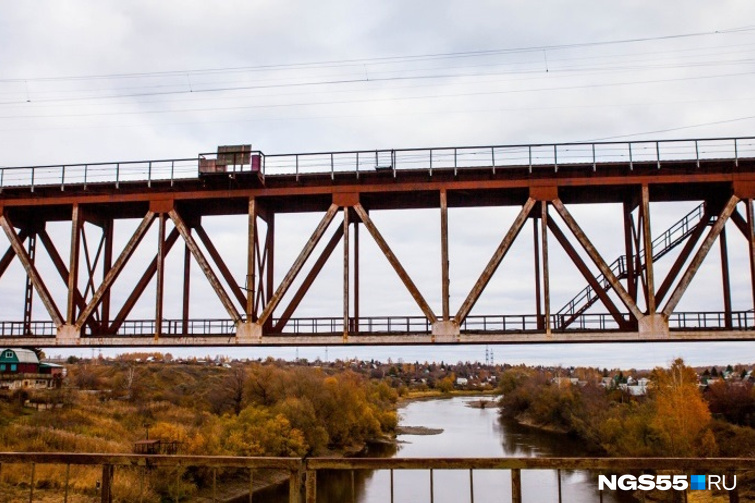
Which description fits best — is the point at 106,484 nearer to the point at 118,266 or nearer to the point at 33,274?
the point at 118,266

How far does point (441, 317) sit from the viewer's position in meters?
22.3

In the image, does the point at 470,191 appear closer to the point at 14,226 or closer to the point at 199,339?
the point at 199,339

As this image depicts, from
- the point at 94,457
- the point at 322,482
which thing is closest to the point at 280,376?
the point at 322,482

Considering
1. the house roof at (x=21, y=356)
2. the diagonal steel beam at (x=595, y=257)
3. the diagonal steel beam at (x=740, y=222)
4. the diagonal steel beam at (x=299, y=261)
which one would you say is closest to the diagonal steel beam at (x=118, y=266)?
the diagonal steel beam at (x=299, y=261)

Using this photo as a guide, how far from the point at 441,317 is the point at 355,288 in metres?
3.82

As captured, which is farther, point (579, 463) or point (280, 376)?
point (280, 376)

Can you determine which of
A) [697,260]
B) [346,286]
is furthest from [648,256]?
[346,286]

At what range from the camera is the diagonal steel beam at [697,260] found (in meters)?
21.5

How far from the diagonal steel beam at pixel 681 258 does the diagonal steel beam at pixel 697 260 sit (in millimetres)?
967

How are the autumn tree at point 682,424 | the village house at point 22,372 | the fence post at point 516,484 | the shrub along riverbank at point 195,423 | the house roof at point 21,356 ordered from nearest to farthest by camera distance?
the fence post at point 516,484 → the shrub along riverbank at point 195,423 → the autumn tree at point 682,424 → the village house at point 22,372 → the house roof at point 21,356

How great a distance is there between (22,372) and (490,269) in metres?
71.2

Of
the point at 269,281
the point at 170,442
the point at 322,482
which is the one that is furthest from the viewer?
the point at 322,482

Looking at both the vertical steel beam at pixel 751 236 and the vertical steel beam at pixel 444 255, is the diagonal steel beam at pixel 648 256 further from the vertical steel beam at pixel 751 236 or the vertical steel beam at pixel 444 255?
the vertical steel beam at pixel 444 255

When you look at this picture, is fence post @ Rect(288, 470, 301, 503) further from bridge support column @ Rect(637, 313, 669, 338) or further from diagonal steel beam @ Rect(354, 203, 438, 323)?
bridge support column @ Rect(637, 313, 669, 338)
